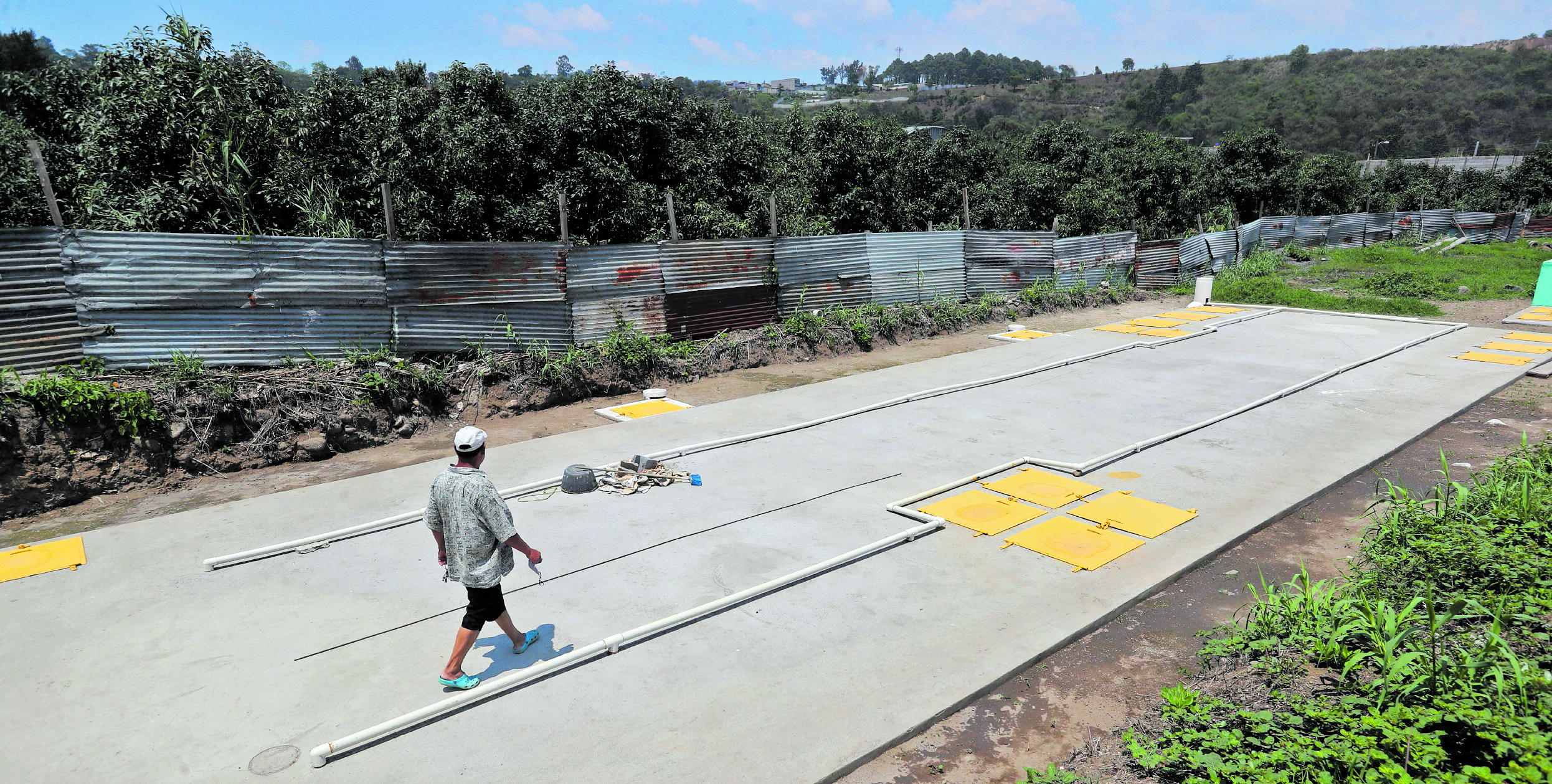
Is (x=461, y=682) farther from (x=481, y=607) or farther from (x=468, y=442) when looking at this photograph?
(x=468, y=442)

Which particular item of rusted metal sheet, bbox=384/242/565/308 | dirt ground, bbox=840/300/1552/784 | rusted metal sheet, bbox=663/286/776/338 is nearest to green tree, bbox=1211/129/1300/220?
rusted metal sheet, bbox=663/286/776/338

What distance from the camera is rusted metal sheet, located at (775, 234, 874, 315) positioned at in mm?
13336

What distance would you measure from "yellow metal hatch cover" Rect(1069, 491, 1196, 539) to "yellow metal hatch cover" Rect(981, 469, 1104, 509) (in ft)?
0.57

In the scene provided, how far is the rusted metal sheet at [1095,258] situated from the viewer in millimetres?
17766

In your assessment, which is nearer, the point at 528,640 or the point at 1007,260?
the point at 528,640

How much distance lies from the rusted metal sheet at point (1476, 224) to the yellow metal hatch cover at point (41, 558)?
3995cm

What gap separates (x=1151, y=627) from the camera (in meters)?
4.82

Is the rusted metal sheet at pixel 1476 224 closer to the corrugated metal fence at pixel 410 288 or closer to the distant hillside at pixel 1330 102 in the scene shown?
the corrugated metal fence at pixel 410 288

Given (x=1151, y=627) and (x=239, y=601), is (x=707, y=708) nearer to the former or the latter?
(x=1151, y=627)

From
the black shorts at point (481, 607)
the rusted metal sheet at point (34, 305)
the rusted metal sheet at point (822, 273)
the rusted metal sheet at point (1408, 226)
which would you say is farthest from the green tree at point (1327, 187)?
the rusted metal sheet at point (34, 305)

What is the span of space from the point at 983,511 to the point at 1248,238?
20.8 m

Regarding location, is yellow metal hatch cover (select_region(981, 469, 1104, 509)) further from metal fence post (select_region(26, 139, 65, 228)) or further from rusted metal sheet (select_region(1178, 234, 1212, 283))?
rusted metal sheet (select_region(1178, 234, 1212, 283))

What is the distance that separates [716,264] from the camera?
1243 cm

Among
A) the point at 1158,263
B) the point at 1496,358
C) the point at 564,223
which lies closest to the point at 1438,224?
the point at 1158,263
